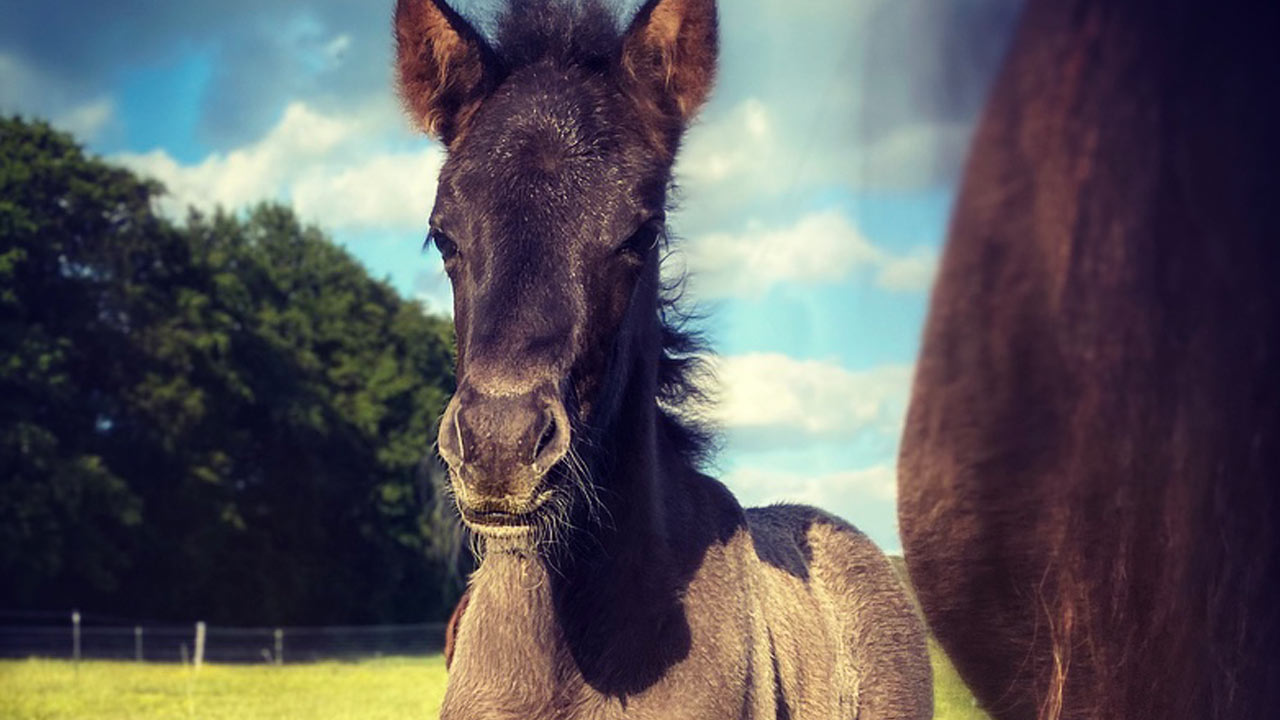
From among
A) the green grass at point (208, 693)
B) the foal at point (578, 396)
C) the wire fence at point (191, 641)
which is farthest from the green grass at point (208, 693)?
the foal at point (578, 396)

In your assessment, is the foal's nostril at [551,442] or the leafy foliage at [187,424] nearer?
the foal's nostril at [551,442]

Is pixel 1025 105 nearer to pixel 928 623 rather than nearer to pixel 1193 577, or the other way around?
pixel 1193 577

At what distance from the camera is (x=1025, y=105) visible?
1.29m

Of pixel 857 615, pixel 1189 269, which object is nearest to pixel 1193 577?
pixel 1189 269

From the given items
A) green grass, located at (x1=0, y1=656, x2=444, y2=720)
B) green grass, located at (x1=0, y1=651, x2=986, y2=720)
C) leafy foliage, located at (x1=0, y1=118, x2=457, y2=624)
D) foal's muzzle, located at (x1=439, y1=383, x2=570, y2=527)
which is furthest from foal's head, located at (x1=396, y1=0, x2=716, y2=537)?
leafy foliage, located at (x1=0, y1=118, x2=457, y2=624)

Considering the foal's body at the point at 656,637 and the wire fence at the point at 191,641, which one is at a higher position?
the foal's body at the point at 656,637

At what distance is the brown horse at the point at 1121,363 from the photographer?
4.25 feet

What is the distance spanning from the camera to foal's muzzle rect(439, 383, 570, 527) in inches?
126

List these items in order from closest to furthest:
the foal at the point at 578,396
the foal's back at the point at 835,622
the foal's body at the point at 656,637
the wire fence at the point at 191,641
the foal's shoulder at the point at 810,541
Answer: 1. the foal at the point at 578,396
2. the foal's body at the point at 656,637
3. the foal's back at the point at 835,622
4. the foal's shoulder at the point at 810,541
5. the wire fence at the point at 191,641

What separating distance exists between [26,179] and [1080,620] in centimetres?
4273

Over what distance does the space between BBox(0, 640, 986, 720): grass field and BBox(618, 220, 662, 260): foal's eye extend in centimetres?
613

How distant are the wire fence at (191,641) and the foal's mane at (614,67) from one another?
Result: 26850mm

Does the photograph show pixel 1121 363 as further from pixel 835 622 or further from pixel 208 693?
pixel 208 693

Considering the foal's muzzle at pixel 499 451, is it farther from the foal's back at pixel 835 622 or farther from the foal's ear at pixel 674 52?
the foal's back at pixel 835 622
